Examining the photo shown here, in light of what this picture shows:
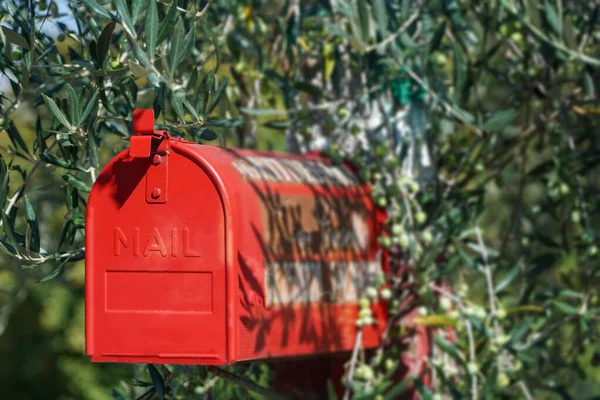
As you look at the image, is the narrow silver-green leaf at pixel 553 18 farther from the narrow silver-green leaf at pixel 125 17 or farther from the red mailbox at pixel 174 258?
the narrow silver-green leaf at pixel 125 17

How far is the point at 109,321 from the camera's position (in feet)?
5.72

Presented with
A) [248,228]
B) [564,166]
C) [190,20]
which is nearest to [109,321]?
[248,228]

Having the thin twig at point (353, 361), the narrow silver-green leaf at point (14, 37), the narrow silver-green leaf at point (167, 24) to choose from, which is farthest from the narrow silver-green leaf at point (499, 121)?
the narrow silver-green leaf at point (14, 37)

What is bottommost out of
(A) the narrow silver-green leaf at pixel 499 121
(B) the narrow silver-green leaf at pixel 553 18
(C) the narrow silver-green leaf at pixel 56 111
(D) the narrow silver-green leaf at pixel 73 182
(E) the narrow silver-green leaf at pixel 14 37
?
(D) the narrow silver-green leaf at pixel 73 182

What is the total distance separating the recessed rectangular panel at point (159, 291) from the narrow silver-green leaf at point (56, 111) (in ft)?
0.85

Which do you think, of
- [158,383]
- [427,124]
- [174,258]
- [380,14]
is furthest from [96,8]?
[427,124]

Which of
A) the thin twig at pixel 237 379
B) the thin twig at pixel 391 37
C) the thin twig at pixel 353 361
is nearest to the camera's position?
the thin twig at pixel 237 379

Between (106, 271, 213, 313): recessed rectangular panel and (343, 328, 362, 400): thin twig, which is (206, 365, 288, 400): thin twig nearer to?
(106, 271, 213, 313): recessed rectangular panel

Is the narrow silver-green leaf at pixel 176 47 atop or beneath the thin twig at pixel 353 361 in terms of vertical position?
atop

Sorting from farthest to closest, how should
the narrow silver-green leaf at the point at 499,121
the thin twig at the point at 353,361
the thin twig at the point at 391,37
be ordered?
the narrow silver-green leaf at the point at 499,121, the thin twig at the point at 391,37, the thin twig at the point at 353,361

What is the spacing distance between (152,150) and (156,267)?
19 cm

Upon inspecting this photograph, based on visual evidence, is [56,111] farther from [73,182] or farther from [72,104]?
[73,182]

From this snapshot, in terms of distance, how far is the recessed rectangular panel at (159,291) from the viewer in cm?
171

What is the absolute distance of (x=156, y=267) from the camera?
1724mm
